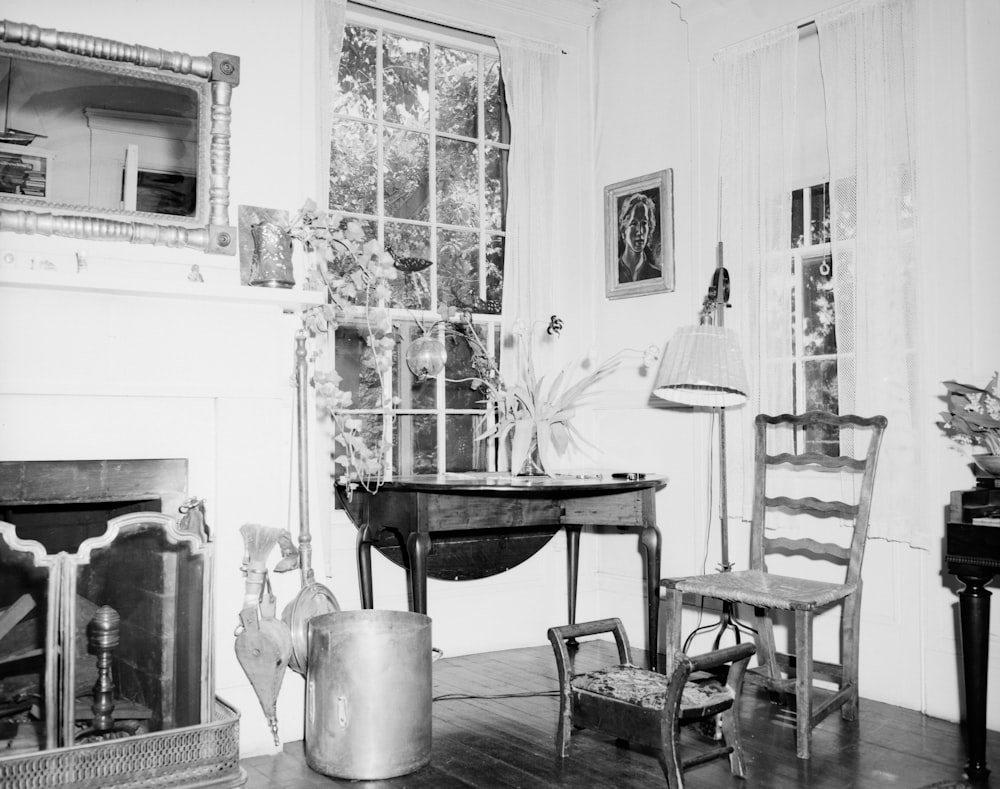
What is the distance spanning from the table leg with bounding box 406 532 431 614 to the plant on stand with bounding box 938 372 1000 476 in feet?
5.81

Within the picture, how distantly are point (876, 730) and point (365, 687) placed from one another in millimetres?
1662

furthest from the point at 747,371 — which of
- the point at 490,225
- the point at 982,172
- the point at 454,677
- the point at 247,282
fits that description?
the point at 247,282

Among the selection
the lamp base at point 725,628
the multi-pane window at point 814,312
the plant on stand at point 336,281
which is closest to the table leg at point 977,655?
the lamp base at point 725,628

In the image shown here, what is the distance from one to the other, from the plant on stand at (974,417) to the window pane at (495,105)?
7.70ft

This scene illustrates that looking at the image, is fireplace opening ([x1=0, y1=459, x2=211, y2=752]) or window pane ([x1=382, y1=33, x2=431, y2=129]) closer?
fireplace opening ([x1=0, y1=459, x2=211, y2=752])

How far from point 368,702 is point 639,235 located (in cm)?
257

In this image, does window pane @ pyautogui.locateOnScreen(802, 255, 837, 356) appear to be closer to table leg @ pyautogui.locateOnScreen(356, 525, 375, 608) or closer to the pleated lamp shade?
the pleated lamp shade

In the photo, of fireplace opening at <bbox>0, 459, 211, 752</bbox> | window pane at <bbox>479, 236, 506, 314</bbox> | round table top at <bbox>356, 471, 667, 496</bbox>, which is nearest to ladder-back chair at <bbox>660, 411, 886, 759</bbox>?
round table top at <bbox>356, 471, 667, 496</bbox>

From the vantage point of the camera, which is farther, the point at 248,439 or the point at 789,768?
the point at 248,439

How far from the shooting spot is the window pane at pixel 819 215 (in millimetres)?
3729

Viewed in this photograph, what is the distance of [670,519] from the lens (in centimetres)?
427

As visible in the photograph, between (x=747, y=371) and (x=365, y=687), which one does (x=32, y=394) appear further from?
(x=747, y=371)

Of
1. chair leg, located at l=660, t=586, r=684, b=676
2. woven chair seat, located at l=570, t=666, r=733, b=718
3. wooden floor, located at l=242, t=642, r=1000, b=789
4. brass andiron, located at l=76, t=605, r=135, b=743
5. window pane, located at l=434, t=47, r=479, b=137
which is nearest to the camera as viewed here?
brass andiron, located at l=76, t=605, r=135, b=743

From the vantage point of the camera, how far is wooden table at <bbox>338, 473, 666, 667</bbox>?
333 centimetres
